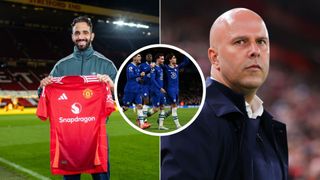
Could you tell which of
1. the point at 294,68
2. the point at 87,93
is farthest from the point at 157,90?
the point at 294,68

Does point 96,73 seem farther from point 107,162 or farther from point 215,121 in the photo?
point 215,121

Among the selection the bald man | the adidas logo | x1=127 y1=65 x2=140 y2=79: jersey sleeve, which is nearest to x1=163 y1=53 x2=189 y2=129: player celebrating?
x1=127 y1=65 x2=140 y2=79: jersey sleeve

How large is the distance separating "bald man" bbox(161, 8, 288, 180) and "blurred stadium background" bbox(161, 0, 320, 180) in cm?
149

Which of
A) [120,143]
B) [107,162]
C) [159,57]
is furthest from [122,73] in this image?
[120,143]

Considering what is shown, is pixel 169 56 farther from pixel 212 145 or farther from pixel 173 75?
pixel 212 145

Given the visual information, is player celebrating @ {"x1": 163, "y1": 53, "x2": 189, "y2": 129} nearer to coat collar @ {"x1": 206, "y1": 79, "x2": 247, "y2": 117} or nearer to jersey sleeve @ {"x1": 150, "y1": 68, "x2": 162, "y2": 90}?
jersey sleeve @ {"x1": 150, "y1": 68, "x2": 162, "y2": 90}

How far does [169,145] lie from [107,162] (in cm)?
103

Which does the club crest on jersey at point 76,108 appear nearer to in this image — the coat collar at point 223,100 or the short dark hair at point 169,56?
the short dark hair at point 169,56

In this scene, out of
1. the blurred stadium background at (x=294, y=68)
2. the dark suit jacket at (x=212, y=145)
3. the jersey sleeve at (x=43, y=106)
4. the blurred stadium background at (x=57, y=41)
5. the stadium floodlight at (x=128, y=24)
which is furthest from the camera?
the blurred stadium background at (x=294, y=68)

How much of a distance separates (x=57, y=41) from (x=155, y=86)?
62.6 inches

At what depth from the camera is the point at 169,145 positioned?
37.9 inches

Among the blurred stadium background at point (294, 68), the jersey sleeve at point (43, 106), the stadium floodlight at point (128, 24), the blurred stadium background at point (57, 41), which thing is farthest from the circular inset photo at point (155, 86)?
the blurred stadium background at point (294, 68)

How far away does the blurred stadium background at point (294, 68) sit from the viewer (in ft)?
8.62

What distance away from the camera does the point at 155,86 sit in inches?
59.4
